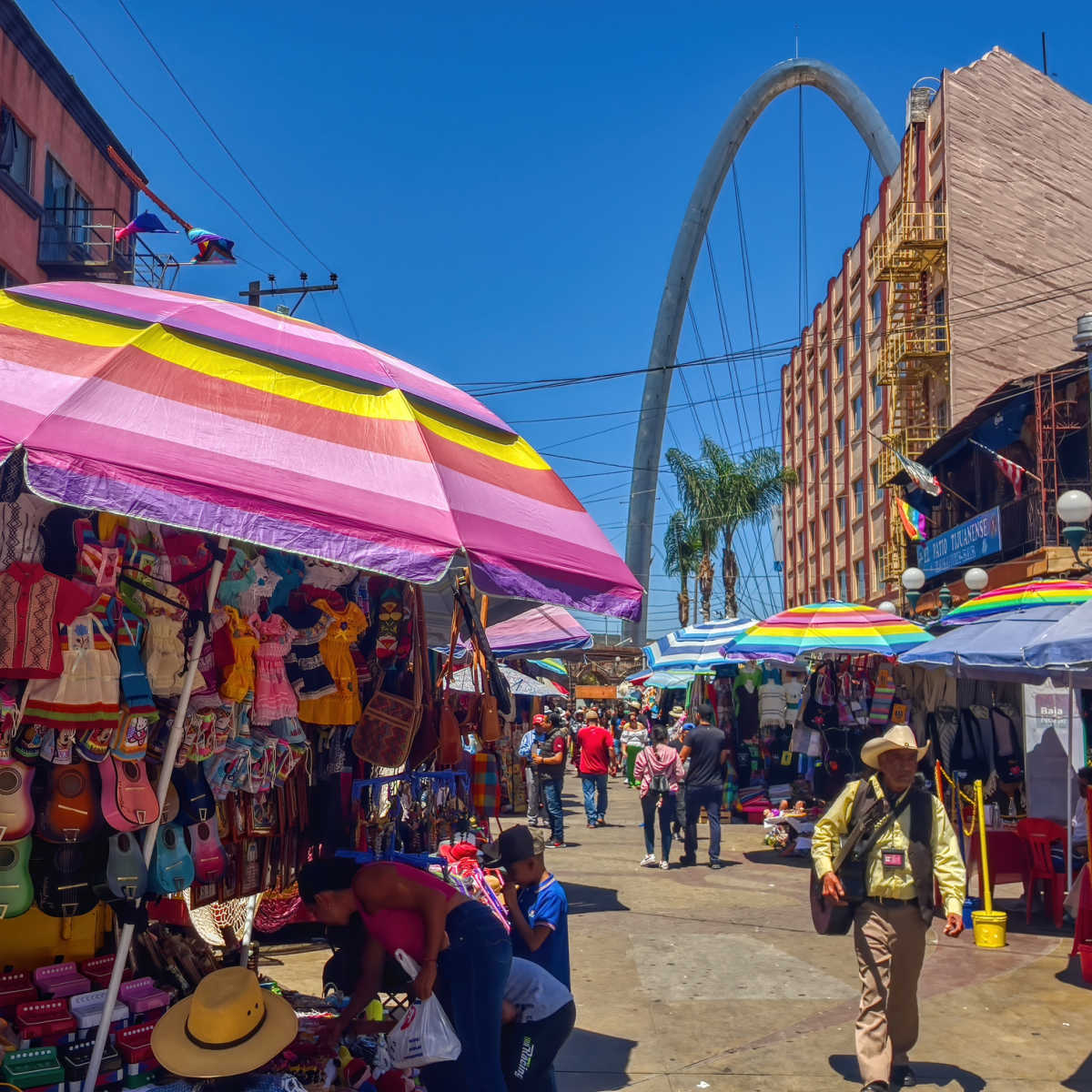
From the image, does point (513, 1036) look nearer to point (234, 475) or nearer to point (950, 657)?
point (234, 475)

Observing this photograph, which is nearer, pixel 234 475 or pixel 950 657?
pixel 234 475

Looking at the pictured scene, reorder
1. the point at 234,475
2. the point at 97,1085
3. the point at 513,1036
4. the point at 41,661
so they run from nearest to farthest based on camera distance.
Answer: the point at 234,475 → the point at 41,661 → the point at 97,1085 → the point at 513,1036

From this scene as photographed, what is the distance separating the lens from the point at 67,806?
4293 mm

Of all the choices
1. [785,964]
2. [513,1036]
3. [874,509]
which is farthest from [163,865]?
[874,509]

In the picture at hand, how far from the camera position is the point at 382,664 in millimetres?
6348

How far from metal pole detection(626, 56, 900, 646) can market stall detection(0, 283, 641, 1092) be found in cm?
4403

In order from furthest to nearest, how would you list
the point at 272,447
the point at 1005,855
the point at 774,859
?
1. the point at 774,859
2. the point at 1005,855
3. the point at 272,447

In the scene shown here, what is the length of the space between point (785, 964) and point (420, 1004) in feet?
17.7

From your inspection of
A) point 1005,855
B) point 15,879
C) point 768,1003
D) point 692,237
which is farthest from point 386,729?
point 692,237

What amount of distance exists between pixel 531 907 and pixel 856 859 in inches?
75.1

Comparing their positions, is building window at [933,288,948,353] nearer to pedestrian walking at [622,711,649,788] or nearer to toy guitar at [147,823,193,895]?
pedestrian walking at [622,711,649,788]

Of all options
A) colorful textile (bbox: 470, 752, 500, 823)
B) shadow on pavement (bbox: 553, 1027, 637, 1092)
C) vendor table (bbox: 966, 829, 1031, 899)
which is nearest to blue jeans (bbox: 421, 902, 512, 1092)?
shadow on pavement (bbox: 553, 1027, 637, 1092)

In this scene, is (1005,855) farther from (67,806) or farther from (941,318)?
(941,318)

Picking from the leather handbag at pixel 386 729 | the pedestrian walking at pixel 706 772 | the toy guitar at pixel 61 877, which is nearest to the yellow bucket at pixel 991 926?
the pedestrian walking at pixel 706 772
